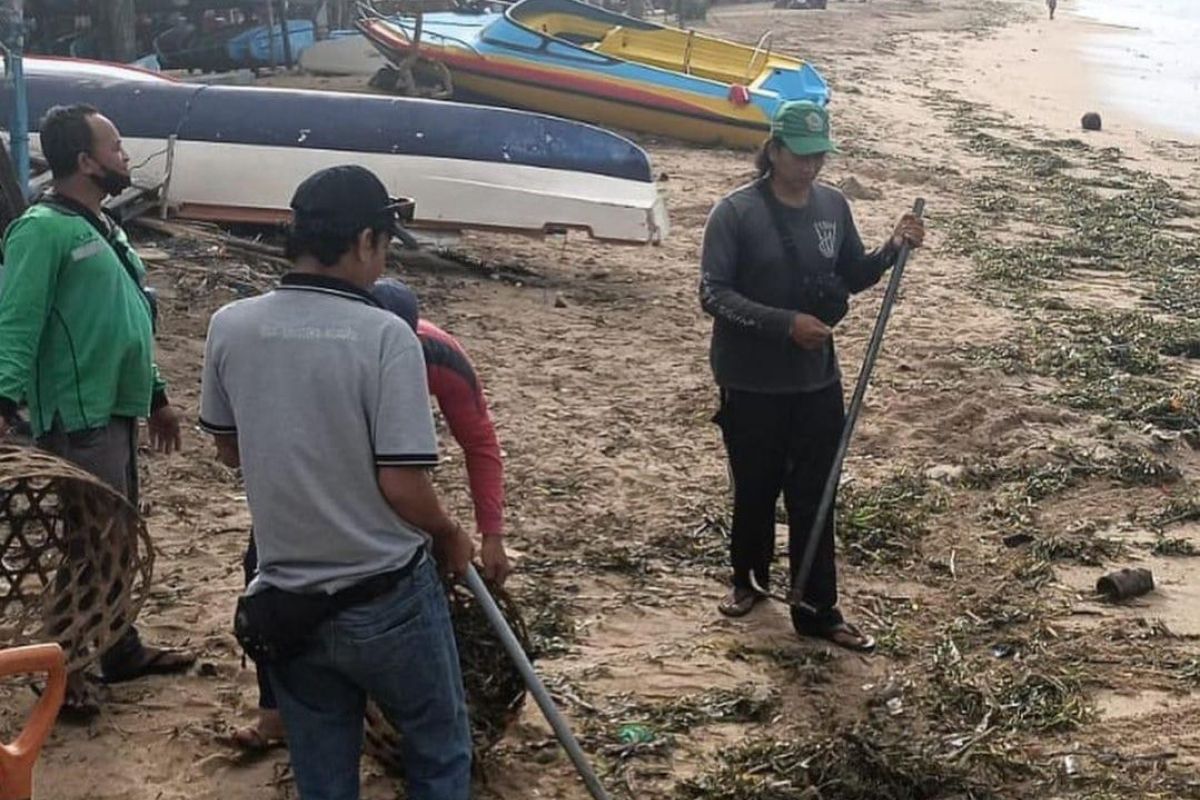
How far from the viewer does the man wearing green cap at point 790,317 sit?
4.77 metres

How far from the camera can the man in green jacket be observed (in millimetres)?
3924

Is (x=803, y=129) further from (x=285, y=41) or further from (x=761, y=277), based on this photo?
(x=285, y=41)

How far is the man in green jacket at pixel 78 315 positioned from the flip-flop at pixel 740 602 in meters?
2.17

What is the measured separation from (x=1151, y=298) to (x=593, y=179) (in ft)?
13.8

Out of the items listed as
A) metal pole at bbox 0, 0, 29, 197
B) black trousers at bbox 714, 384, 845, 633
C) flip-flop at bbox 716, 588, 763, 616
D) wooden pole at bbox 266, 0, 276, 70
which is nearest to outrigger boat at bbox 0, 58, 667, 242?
metal pole at bbox 0, 0, 29, 197

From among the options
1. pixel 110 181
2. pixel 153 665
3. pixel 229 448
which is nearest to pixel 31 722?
pixel 229 448

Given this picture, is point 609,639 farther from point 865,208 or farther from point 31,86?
point 865,208

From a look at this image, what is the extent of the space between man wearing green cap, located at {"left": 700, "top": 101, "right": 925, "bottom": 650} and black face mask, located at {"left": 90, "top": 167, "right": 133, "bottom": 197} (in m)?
1.86

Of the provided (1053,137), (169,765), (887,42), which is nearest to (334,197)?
(169,765)

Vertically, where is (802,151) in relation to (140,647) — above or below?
above

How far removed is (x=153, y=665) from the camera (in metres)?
4.63

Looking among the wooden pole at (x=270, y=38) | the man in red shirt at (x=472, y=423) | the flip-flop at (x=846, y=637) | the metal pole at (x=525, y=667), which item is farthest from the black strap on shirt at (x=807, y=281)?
the wooden pole at (x=270, y=38)

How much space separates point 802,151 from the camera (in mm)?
4699

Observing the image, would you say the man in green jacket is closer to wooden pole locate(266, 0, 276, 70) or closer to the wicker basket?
the wicker basket
